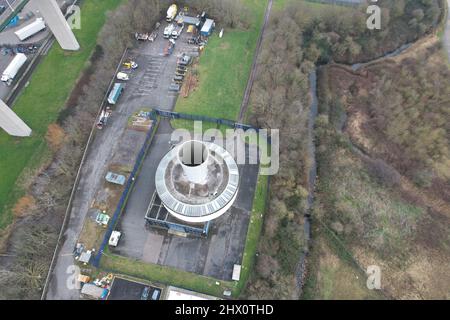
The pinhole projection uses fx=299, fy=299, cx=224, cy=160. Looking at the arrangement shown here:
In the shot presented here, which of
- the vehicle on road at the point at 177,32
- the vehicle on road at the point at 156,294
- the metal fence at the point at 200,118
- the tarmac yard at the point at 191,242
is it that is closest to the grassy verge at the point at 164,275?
the tarmac yard at the point at 191,242

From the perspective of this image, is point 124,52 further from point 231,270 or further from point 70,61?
point 231,270

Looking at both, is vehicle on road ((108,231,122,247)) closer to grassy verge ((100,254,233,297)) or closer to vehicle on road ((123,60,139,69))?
grassy verge ((100,254,233,297))

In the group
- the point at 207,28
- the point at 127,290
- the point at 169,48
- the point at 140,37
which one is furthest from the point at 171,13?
the point at 127,290

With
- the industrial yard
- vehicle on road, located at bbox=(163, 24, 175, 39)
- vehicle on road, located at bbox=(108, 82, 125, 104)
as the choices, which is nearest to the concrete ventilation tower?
the industrial yard

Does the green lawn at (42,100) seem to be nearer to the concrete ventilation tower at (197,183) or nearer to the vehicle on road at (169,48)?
the vehicle on road at (169,48)

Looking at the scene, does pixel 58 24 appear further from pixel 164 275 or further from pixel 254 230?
pixel 254 230

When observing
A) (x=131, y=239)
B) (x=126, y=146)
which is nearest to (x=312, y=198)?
(x=131, y=239)

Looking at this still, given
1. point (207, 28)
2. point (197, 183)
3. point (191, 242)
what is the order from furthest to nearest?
point (207, 28) → point (197, 183) → point (191, 242)
